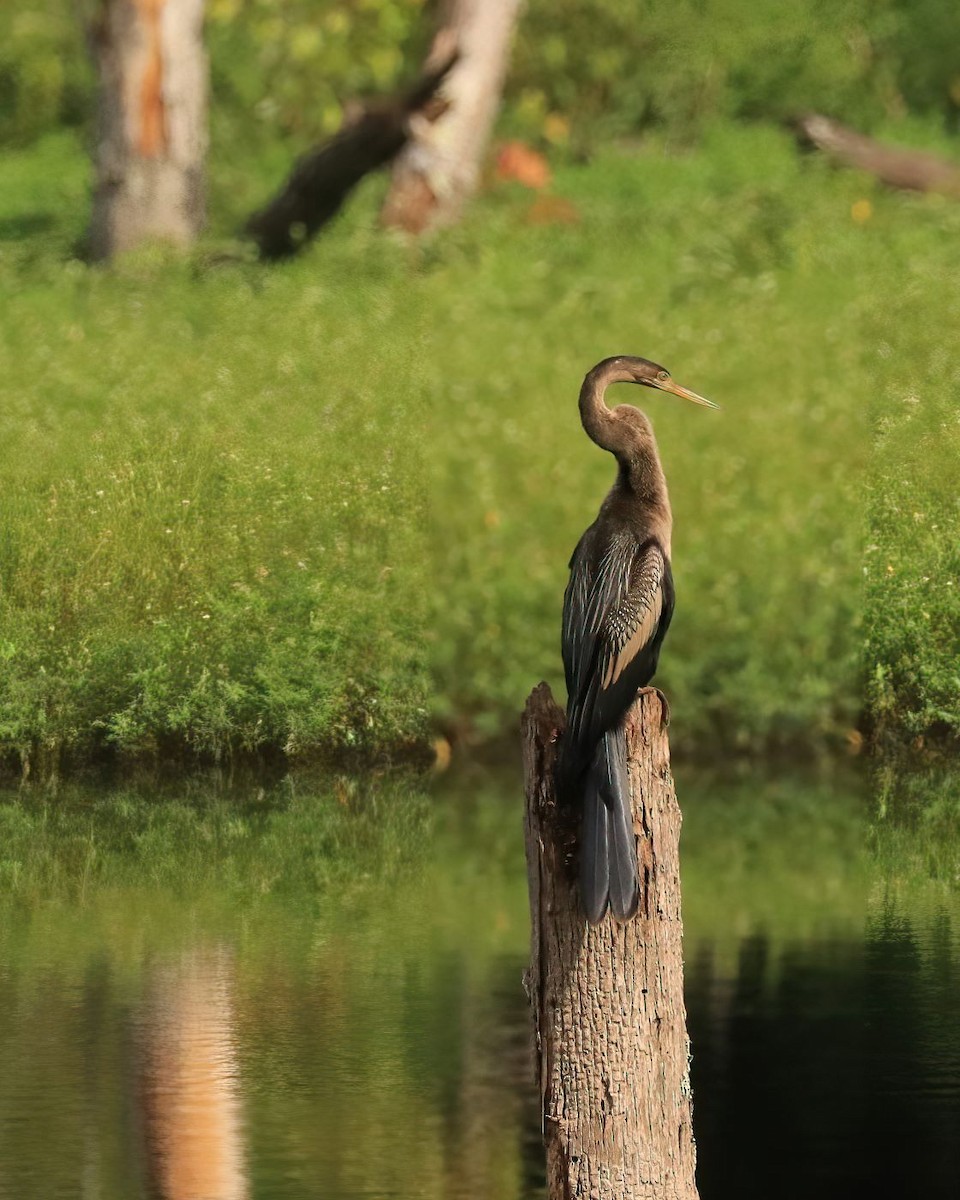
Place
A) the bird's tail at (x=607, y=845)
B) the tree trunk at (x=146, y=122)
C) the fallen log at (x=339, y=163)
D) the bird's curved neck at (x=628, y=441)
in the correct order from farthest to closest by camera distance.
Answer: the fallen log at (x=339, y=163), the tree trunk at (x=146, y=122), the bird's curved neck at (x=628, y=441), the bird's tail at (x=607, y=845)

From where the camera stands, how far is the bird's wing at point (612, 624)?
4926mm

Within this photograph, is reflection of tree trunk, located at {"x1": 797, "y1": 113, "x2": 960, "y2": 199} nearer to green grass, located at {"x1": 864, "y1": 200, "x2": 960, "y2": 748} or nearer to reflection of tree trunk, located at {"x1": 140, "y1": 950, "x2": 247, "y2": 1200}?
green grass, located at {"x1": 864, "y1": 200, "x2": 960, "y2": 748}

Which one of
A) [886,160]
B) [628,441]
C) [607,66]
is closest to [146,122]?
[607,66]

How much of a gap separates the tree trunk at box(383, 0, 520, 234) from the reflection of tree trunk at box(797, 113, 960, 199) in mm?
2131

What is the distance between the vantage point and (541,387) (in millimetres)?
12984

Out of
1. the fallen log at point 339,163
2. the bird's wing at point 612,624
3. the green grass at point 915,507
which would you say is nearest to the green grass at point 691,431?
the green grass at point 915,507

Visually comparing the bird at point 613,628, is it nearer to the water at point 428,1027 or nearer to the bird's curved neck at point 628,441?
the bird's curved neck at point 628,441

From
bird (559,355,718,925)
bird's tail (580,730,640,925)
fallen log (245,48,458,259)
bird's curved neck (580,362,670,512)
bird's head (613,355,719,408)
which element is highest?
fallen log (245,48,458,259)

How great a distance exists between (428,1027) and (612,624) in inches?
109

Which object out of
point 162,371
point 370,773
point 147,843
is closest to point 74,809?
point 147,843

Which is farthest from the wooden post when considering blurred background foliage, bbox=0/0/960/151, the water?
blurred background foliage, bbox=0/0/960/151

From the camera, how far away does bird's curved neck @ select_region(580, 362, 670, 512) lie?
5.39 meters

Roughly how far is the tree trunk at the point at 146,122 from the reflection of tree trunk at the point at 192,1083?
690cm

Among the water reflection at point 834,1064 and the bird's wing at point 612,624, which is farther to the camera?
the water reflection at point 834,1064
